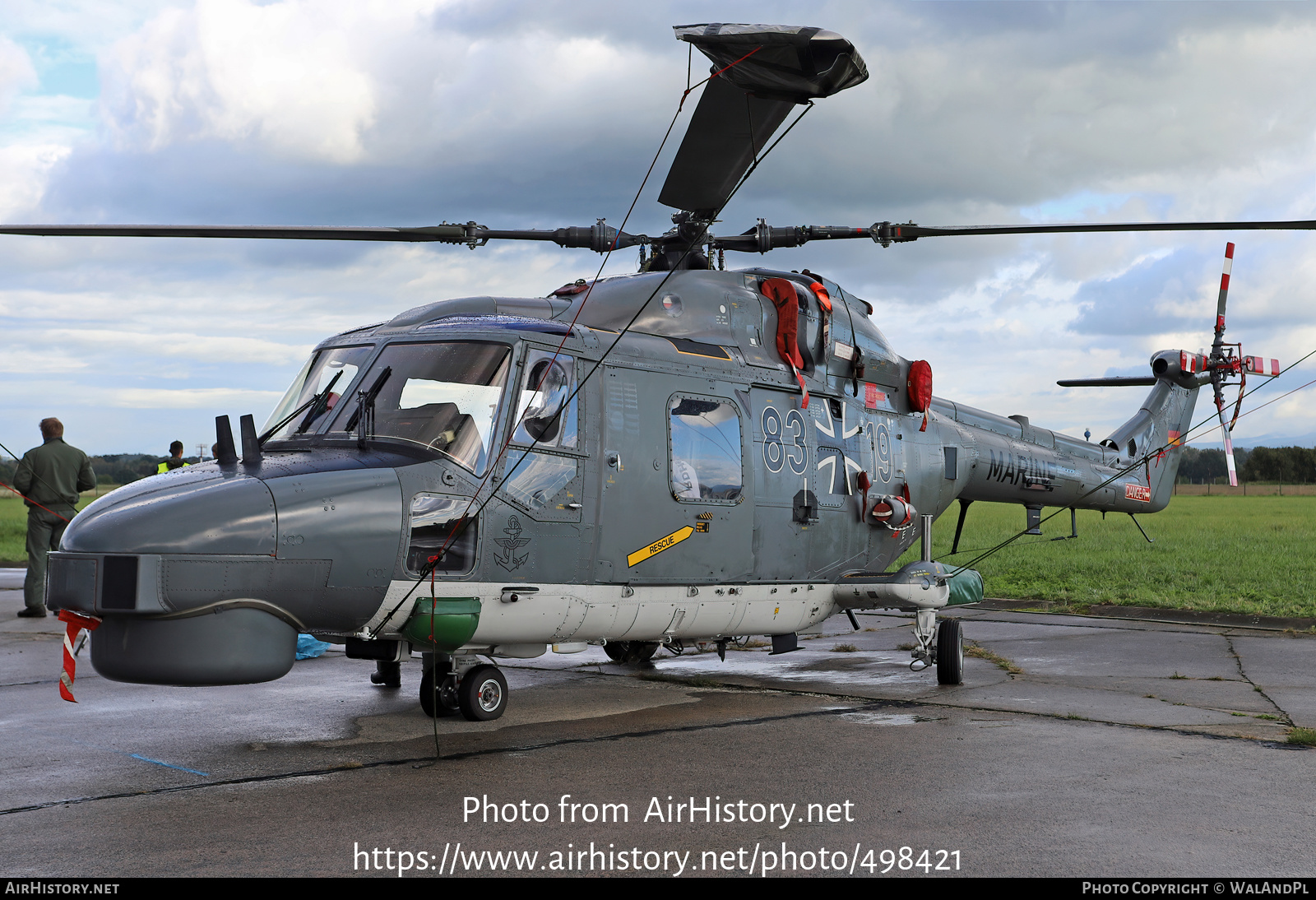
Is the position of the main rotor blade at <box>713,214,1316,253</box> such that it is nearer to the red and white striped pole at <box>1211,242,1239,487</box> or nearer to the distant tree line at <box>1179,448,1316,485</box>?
the red and white striped pole at <box>1211,242,1239,487</box>

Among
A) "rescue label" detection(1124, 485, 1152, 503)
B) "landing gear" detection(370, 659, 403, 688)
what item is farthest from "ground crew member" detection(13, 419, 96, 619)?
"rescue label" detection(1124, 485, 1152, 503)

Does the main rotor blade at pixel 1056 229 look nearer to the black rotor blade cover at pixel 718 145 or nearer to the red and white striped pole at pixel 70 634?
the black rotor blade cover at pixel 718 145

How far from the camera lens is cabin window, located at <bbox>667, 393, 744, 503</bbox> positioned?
8047mm

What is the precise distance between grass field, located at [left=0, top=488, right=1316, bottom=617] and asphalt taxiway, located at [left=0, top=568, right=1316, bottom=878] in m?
7.00

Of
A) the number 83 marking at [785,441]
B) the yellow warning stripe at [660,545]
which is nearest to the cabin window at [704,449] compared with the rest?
the yellow warning stripe at [660,545]

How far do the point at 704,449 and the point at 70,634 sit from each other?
14.2 feet

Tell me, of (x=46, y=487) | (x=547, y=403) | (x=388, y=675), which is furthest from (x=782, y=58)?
(x=46, y=487)

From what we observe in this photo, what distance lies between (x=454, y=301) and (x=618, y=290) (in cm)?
156

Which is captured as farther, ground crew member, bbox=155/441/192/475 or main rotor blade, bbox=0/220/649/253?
ground crew member, bbox=155/441/192/475

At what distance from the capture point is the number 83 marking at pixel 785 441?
8.81 metres

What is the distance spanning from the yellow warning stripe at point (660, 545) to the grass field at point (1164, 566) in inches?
279

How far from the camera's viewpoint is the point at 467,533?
672 cm
